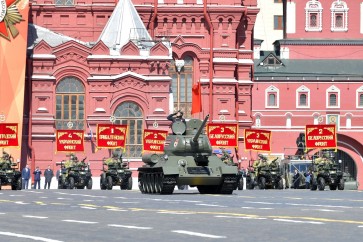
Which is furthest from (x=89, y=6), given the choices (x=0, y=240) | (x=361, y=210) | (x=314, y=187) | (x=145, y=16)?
(x=0, y=240)

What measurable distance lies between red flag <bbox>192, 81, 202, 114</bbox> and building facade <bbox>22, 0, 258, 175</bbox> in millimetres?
1159

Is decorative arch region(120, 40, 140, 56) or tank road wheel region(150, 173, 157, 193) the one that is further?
decorative arch region(120, 40, 140, 56)

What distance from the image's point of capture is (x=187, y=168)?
43.8 m

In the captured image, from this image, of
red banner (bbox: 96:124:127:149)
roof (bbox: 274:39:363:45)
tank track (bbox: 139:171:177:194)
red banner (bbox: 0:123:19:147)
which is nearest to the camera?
tank track (bbox: 139:171:177:194)

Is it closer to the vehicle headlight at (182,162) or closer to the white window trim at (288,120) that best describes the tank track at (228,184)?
the vehicle headlight at (182,162)

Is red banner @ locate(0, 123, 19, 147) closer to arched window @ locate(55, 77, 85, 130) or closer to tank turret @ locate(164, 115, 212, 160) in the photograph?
arched window @ locate(55, 77, 85, 130)

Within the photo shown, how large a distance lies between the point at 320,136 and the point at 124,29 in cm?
1854

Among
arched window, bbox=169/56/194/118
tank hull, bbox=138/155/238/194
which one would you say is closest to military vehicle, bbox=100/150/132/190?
tank hull, bbox=138/155/238/194

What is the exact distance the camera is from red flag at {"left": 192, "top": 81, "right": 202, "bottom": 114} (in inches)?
2892

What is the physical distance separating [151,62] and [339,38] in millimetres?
56896

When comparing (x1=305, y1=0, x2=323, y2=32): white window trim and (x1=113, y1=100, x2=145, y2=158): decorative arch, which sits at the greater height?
(x1=305, y1=0, x2=323, y2=32): white window trim

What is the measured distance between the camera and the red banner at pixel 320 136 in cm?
6419

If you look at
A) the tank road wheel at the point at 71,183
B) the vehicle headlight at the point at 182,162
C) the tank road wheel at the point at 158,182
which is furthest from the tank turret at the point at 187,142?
the tank road wheel at the point at 71,183

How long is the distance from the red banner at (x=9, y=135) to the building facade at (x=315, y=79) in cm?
5318
